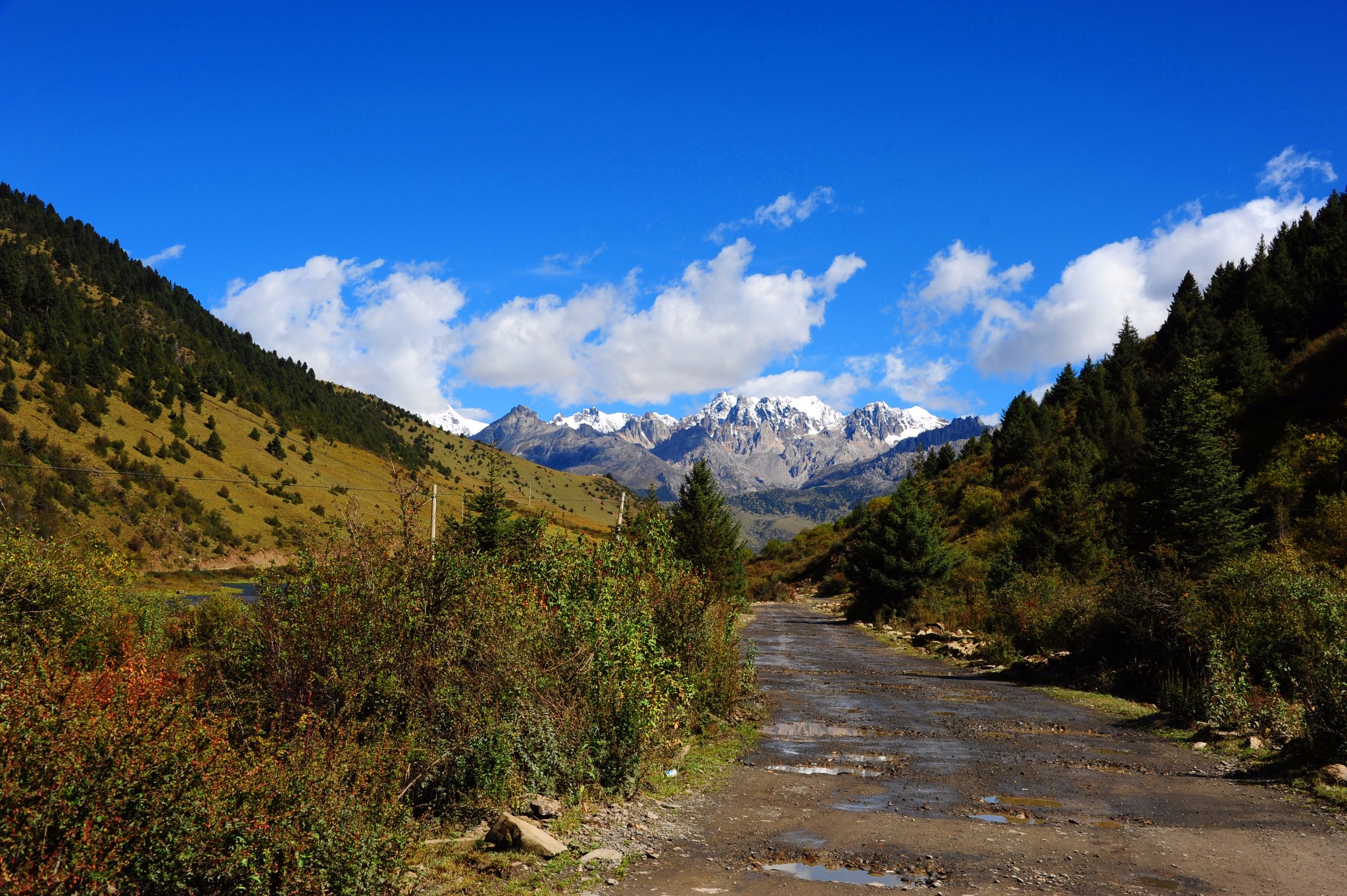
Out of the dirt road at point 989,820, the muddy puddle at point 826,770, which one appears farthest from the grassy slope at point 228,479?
the muddy puddle at point 826,770

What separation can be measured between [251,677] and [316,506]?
9749 cm

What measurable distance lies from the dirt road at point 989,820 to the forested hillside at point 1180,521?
2.76 metres

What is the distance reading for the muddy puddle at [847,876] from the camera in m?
7.36

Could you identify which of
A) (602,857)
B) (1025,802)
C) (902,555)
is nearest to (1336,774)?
(1025,802)

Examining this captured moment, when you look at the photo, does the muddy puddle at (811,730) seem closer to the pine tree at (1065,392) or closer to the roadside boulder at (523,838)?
the roadside boulder at (523,838)

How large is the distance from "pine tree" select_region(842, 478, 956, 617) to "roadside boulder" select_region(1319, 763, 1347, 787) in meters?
35.1

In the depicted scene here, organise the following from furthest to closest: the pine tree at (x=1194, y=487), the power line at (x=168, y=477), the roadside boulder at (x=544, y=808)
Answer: the power line at (x=168, y=477)
the pine tree at (x=1194, y=487)
the roadside boulder at (x=544, y=808)

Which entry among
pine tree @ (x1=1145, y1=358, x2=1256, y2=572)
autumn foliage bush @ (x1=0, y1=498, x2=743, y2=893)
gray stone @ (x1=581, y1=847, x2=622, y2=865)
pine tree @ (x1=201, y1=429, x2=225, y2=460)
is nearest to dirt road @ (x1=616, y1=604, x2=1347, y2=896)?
gray stone @ (x1=581, y1=847, x2=622, y2=865)

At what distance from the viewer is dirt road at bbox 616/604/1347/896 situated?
7457mm

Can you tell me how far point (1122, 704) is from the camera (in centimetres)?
1858

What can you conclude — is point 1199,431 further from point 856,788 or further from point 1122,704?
point 856,788

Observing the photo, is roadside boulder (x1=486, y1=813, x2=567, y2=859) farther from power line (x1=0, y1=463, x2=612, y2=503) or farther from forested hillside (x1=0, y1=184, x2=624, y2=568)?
power line (x1=0, y1=463, x2=612, y2=503)

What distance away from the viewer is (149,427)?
8931 cm

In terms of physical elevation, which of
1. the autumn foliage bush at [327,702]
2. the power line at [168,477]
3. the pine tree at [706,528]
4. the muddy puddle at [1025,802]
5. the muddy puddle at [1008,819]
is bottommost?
the muddy puddle at [1025,802]
